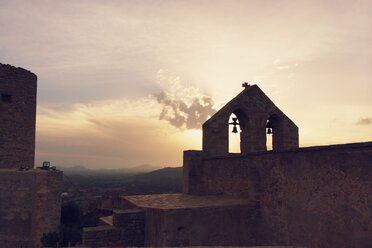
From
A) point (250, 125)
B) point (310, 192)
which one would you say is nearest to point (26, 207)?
point (250, 125)

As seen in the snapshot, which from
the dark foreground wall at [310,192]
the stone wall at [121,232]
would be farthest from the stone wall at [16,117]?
the dark foreground wall at [310,192]

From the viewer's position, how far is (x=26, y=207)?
1434 cm

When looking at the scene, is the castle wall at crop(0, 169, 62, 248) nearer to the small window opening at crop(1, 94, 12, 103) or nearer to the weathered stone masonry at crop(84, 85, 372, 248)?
the small window opening at crop(1, 94, 12, 103)

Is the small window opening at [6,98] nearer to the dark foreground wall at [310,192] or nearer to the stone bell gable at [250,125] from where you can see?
the stone bell gable at [250,125]

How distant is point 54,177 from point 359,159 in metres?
12.1

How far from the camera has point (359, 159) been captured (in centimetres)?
724

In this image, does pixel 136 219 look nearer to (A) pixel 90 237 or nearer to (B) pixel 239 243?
(A) pixel 90 237

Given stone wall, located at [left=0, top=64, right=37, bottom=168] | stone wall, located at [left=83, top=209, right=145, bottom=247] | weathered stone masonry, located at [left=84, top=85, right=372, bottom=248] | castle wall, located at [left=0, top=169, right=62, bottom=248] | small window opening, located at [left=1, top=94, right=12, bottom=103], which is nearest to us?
weathered stone masonry, located at [left=84, top=85, right=372, bottom=248]

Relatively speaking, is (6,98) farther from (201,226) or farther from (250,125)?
(201,226)

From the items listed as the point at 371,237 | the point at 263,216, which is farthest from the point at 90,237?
the point at 371,237

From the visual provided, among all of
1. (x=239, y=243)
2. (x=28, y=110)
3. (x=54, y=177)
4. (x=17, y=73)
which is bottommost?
(x=239, y=243)

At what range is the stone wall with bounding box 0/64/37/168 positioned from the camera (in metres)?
16.0

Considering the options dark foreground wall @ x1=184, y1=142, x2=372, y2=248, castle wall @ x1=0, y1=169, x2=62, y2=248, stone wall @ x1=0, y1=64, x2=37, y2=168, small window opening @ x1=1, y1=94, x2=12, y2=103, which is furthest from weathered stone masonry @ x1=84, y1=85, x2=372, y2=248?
small window opening @ x1=1, y1=94, x2=12, y2=103

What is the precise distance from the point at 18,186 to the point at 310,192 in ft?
38.2
